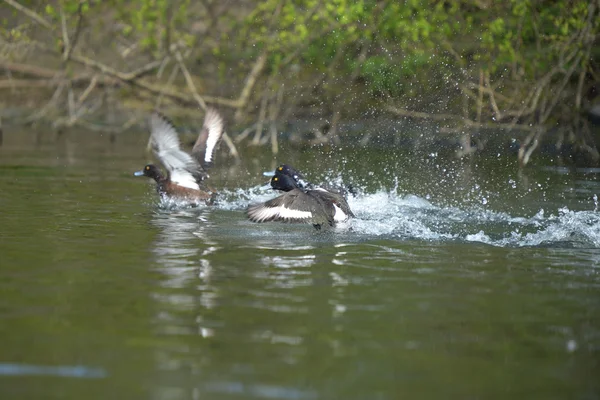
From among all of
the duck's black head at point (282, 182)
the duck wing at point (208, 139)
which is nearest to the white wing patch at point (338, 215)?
the duck's black head at point (282, 182)

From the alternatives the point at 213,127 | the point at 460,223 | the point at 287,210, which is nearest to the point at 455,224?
the point at 460,223

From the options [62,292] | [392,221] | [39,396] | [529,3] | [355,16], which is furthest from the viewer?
[355,16]

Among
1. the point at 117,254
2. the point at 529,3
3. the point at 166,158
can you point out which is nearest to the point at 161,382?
the point at 117,254

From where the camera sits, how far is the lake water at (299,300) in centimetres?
496

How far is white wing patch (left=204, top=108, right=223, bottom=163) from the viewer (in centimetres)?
1434

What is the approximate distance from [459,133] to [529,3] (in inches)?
135

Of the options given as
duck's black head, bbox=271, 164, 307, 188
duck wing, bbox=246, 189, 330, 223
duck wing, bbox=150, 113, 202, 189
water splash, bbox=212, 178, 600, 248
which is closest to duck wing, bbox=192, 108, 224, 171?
duck wing, bbox=150, 113, 202, 189

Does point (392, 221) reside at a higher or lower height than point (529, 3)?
lower

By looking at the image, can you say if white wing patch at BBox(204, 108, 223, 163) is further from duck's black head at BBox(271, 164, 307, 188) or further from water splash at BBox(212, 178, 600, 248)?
duck's black head at BBox(271, 164, 307, 188)

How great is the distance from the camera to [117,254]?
848 cm

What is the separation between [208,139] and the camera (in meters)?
14.4

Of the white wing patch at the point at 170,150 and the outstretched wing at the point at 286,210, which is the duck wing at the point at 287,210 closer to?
the outstretched wing at the point at 286,210

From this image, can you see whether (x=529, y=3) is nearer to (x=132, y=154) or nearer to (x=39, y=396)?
(x=132, y=154)

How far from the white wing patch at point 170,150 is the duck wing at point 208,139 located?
0.85 feet
